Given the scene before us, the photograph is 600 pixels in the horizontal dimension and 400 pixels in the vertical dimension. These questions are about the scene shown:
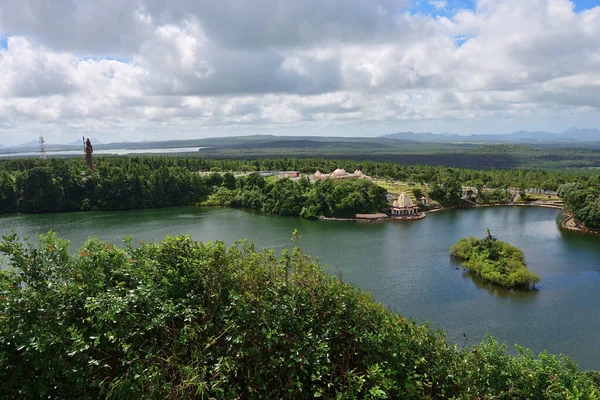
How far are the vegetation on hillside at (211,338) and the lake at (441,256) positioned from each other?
1419mm

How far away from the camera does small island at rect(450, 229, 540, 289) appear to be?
1541 cm

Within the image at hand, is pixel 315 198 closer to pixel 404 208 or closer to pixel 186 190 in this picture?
pixel 404 208

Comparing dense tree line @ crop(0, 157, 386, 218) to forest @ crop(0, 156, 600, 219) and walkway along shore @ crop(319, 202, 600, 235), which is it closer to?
forest @ crop(0, 156, 600, 219)

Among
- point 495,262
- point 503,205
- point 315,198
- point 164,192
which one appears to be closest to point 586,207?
point 503,205

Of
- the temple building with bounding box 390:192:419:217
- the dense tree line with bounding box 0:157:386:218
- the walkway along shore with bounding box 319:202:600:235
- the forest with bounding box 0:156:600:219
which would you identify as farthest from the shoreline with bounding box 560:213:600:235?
the dense tree line with bounding box 0:157:386:218

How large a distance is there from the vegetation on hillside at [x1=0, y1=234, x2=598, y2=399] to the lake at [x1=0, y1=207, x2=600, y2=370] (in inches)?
55.8

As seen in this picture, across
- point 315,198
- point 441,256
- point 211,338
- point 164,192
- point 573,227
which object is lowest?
point 441,256

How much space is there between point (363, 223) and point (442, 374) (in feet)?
78.0

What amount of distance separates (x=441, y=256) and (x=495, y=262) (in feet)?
10.5

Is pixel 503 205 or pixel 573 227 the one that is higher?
pixel 503 205

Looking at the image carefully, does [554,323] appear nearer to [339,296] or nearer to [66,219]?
[339,296]

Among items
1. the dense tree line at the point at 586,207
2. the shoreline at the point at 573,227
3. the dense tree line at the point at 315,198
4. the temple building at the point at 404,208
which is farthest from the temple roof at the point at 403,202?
the dense tree line at the point at 586,207

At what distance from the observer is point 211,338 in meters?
4.54

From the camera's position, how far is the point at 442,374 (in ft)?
16.2
